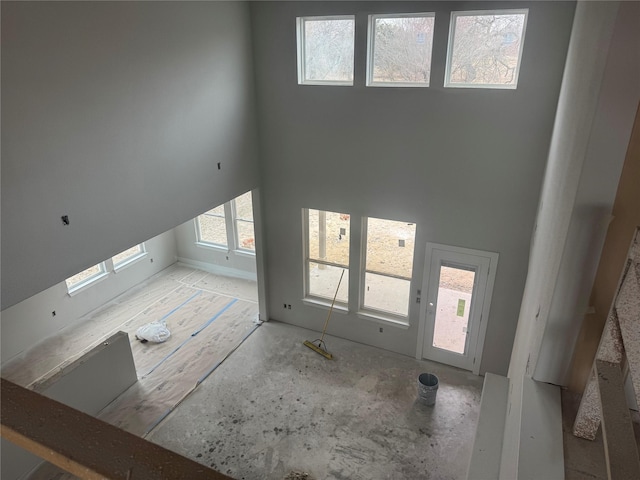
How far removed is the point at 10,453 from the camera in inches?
180

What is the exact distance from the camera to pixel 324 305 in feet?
23.2

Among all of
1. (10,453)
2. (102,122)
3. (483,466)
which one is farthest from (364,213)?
(10,453)

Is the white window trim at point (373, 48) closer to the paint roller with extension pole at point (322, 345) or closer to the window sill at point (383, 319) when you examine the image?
the paint roller with extension pole at point (322, 345)

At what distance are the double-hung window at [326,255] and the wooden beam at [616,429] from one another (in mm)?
5241

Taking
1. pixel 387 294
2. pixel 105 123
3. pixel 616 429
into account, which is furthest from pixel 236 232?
pixel 616 429

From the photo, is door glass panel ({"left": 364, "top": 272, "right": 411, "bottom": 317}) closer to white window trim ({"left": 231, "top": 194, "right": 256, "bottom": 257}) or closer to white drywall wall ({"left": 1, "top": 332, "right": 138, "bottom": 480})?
white window trim ({"left": 231, "top": 194, "right": 256, "bottom": 257})

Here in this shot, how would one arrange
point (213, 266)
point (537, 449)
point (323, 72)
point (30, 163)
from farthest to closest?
point (213, 266)
point (323, 72)
point (30, 163)
point (537, 449)

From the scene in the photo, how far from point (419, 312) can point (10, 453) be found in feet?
17.5

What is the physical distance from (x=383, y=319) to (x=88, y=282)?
5719 mm

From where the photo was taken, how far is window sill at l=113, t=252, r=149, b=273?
863cm

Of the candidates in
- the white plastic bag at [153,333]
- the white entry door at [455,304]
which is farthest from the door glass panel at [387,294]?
the white plastic bag at [153,333]

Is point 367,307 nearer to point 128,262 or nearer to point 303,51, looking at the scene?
point 303,51

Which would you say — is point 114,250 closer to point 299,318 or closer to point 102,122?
point 102,122

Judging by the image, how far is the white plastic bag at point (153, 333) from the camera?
7.20 meters
